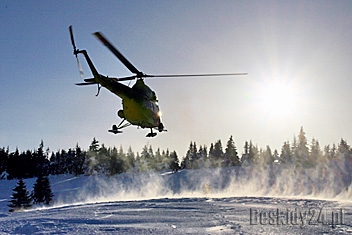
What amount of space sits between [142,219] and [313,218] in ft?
23.1

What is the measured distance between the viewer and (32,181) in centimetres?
7144

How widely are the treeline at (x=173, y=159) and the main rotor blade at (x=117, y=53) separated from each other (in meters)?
55.6

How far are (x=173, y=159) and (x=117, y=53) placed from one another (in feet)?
224

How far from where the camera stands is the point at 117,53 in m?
14.1

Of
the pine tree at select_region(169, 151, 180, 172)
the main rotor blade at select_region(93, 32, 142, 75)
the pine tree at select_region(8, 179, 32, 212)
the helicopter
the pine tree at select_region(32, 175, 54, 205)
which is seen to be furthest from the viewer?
the pine tree at select_region(169, 151, 180, 172)

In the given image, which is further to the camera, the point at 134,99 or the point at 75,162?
the point at 75,162

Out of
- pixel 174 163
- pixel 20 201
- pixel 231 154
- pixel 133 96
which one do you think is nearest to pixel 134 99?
pixel 133 96

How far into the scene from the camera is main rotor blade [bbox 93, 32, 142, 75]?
489 inches

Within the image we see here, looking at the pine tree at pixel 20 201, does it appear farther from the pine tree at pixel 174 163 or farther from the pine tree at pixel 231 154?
the pine tree at pixel 231 154

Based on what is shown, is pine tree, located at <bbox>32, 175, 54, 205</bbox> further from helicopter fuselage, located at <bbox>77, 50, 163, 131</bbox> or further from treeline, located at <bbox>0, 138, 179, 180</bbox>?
helicopter fuselage, located at <bbox>77, 50, 163, 131</bbox>

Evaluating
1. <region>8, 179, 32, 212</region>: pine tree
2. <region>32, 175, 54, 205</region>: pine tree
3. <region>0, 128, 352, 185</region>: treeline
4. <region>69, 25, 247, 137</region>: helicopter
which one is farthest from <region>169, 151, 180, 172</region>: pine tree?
<region>69, 25, 247, 137</region>: helicopter

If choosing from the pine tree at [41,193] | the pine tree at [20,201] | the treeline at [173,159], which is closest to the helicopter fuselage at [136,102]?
the pine tree at [20,201]

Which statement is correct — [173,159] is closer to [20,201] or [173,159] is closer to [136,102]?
[20,201]

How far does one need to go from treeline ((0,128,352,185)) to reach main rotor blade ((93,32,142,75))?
183ft
